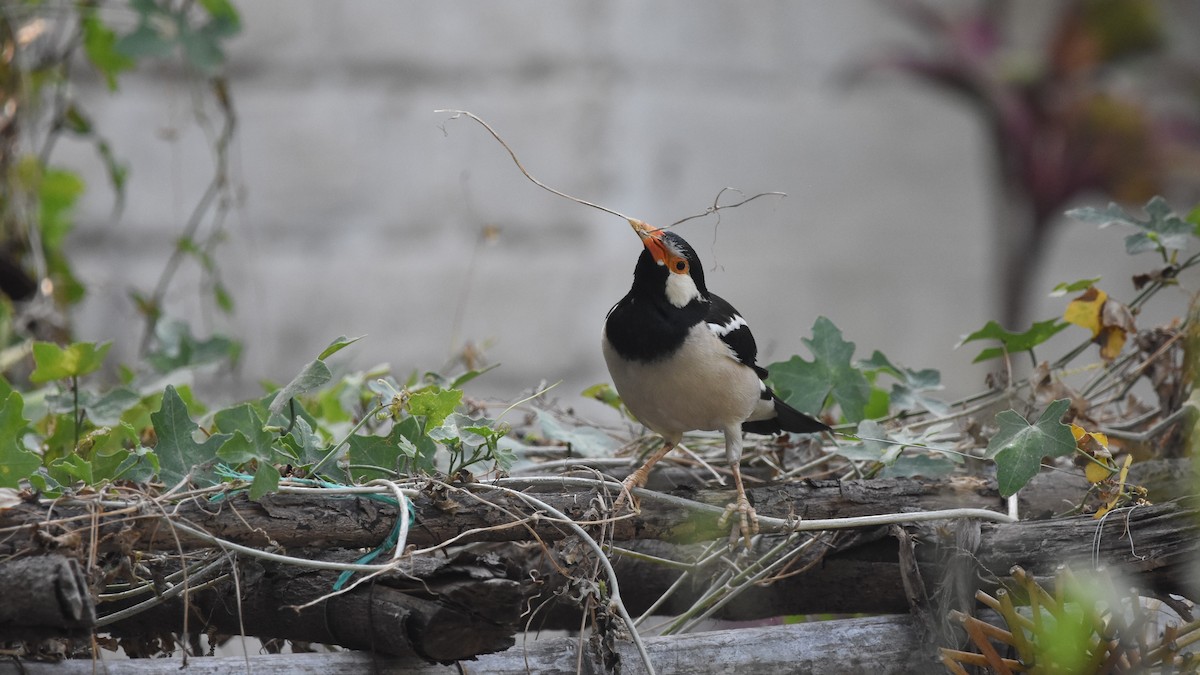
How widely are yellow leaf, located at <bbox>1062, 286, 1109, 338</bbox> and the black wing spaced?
44 cm

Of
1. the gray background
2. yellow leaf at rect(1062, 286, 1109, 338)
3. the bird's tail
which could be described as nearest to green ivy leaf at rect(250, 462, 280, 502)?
the bird's tail

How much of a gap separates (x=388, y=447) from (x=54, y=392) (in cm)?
69

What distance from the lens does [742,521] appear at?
54.4 inches

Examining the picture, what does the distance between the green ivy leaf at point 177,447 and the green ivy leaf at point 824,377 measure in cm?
79

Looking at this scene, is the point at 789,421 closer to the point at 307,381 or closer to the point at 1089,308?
the point at 1089,308

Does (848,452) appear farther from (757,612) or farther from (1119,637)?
(1119,637)

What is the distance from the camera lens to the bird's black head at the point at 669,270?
1.51 metres

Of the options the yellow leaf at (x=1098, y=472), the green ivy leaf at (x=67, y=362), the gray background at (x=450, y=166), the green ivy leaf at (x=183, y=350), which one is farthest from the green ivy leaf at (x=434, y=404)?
the gray background at (x=450, y=166)

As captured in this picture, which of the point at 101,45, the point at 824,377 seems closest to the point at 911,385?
the point at 824,377

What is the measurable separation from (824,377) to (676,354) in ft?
0.92

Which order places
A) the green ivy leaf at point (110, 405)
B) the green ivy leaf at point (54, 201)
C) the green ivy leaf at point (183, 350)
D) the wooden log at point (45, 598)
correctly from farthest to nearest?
the green ivy leaf at point (54, 201)
the green ivy leaf at point (183, 350)
the green ivy leaf at point (110, 405)
the wooden log at point (45, 598)

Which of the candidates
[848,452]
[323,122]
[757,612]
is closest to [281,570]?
[757,612]

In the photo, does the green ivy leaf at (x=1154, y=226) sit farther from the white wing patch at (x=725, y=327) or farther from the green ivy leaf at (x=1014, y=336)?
the white wing patch at (x=725, y=327)

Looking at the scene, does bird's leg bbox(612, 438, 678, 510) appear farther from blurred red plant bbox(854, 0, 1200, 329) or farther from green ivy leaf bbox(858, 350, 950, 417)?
blurred red plant bbox(854, 0, 1200, 329)
